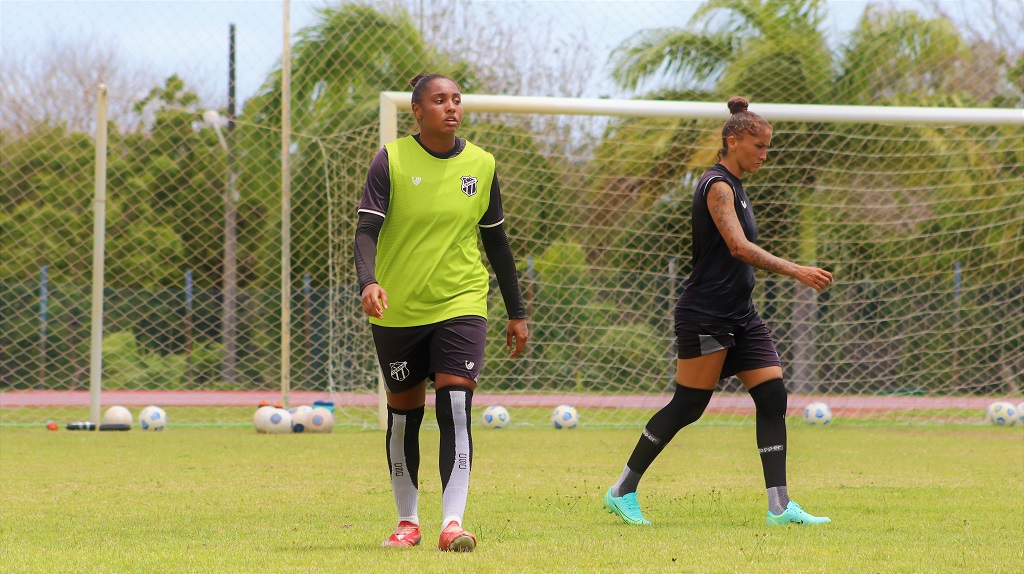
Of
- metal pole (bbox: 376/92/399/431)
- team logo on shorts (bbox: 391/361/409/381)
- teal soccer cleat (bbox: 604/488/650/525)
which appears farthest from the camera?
metal pole (bbox: 376/92/399/431)

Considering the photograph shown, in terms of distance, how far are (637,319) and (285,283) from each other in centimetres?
463

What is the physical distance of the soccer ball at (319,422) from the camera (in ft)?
39.8

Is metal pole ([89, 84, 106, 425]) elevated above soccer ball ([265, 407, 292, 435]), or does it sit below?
above

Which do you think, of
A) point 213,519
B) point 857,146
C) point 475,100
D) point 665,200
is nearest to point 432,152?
Result: point 213,519

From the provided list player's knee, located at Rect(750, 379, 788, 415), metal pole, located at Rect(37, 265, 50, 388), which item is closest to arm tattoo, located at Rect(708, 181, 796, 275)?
player's knee, located at Rect(750, 379, 788, 415)

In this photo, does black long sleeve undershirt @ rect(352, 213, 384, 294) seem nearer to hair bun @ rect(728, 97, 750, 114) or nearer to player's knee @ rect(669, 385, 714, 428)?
player's knee @ rect(669, 385, 714, 428)

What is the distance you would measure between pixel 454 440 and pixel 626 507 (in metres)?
1.37

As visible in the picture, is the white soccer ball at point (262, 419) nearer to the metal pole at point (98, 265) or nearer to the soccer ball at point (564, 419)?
the metal pole at point (98, 265)

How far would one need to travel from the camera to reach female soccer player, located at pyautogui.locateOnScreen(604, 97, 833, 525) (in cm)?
576

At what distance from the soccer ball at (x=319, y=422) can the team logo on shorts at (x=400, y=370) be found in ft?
24.7

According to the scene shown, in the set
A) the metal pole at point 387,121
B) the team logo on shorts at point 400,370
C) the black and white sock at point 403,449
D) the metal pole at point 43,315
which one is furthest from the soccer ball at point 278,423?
the team logo on shorts at point 400,370

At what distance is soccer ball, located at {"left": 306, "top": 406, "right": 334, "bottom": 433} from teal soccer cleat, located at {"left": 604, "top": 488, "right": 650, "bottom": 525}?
6.75 meters

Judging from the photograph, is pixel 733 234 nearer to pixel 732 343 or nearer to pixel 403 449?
pixel 732 343

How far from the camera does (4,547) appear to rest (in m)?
4.58
